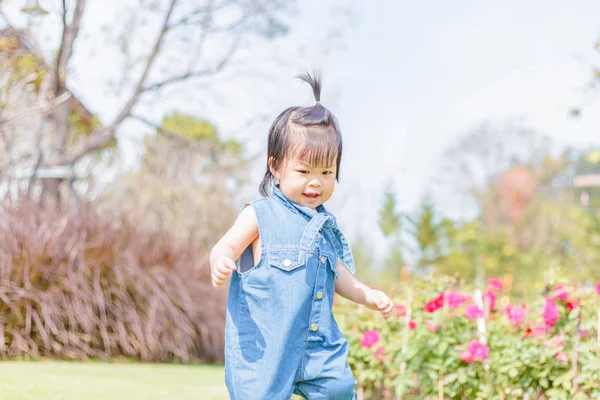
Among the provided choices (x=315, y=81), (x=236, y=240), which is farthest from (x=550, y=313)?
(x=236, y=240)

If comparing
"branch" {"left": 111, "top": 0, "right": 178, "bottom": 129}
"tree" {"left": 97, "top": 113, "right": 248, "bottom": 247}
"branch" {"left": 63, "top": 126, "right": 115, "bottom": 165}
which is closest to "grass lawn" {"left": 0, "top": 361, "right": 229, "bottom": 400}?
"tree" {"left": 97, "top": 113, "right": 248, "bottom": 247}

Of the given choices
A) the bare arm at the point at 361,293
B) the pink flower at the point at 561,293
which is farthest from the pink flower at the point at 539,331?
the bare arm at the point at 361,293

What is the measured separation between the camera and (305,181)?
7.82 ft

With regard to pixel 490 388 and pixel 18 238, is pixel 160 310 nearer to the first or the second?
pixel 18 238

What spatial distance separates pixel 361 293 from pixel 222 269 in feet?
2.20

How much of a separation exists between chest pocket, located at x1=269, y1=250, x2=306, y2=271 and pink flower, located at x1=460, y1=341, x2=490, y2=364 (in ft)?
5.13

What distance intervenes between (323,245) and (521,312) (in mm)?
1854

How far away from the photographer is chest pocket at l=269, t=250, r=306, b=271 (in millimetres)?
2299

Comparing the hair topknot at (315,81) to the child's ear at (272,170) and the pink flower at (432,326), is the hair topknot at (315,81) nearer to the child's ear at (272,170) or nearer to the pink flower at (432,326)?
the child's ear at (272,170)

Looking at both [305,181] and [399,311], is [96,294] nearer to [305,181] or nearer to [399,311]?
[399,311]

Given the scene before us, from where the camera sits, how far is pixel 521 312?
12.6ft

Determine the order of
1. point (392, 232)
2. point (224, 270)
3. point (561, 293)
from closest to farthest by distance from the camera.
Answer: point (224, 270) < point (561, 293) < point (392, 232)

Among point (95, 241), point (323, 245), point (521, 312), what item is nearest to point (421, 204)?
point (95, 241)

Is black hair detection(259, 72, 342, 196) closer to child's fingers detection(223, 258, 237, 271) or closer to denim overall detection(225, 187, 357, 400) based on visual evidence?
denim overall detection(225, 187, 357, 400)
